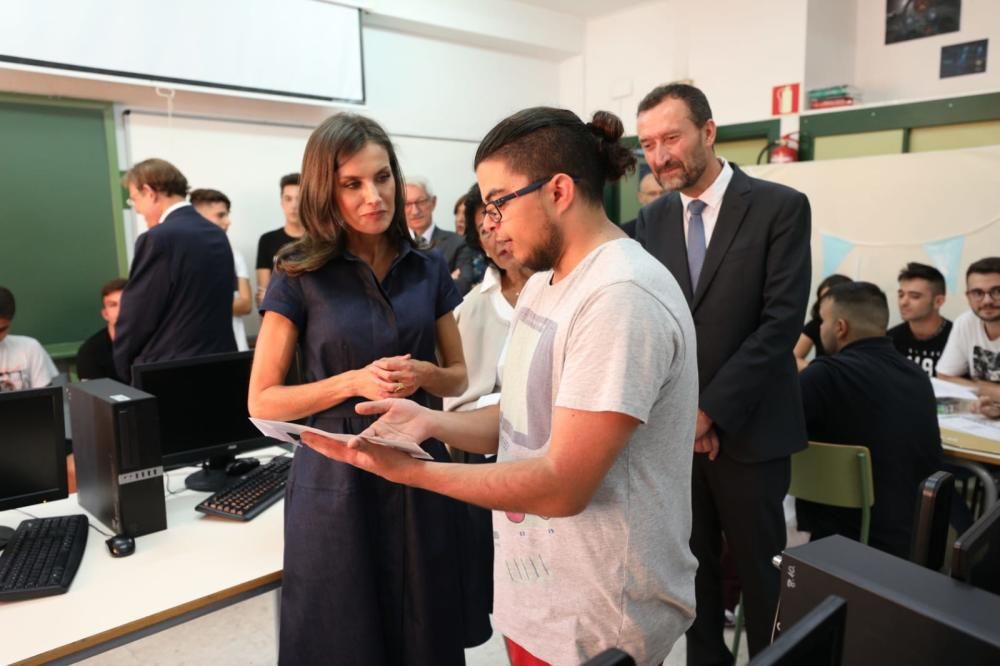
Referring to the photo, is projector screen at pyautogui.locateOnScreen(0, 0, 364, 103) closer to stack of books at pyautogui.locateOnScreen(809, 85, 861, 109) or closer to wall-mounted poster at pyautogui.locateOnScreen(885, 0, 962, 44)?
stack of books at pyautogui.locateOnScreen(809, 85, 861, 109)

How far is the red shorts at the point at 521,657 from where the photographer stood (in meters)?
1.14

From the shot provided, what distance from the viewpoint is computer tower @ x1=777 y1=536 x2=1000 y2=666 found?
1.92ft

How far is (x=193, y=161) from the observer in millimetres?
4453

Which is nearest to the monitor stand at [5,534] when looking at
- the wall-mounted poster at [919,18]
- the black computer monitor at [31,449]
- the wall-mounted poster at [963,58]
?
the black computer monitor at [31,449]

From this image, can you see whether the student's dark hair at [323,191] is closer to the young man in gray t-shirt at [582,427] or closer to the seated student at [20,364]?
the young man in gray t-shirt at [582,427]

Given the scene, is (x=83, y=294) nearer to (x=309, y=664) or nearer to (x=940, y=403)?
(x=309, y=664)

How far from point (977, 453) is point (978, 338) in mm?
938

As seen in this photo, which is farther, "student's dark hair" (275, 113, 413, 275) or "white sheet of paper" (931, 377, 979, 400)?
"white sheet of paper" (931, 377, 979, 400)

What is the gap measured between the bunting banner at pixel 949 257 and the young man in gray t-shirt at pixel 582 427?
4.11m

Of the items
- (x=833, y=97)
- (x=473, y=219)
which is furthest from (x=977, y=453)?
(x=833, y=97)

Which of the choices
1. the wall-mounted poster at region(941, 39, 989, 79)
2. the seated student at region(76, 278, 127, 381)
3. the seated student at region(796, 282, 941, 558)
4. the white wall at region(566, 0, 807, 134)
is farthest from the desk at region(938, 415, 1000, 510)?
the seated student at region(76, 278, 127, 381)

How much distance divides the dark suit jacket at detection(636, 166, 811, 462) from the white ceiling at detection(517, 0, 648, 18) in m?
4.53

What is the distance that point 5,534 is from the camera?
1710 millimetres

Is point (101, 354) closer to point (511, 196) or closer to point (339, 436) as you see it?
point (339, 436)
